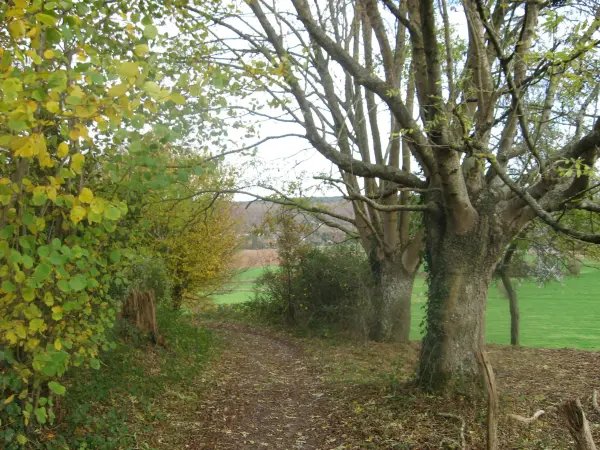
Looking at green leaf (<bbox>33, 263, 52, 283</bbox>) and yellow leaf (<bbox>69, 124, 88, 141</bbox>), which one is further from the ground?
yellow leaf (<bbox>69, 124, 88, 141</bbox>)

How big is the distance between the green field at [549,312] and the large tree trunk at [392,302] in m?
1.06

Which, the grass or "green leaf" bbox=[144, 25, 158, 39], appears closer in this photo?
"green leaf" bbox=[144, 25, 158, 39]

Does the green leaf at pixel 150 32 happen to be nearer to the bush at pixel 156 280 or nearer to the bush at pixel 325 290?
the bush at pixel 156 280

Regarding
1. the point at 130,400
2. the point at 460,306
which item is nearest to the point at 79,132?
the point at 130,400

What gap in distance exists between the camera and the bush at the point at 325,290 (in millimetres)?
13734

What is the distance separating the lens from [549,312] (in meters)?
20.6

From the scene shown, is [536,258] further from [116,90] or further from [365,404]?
[116,90]

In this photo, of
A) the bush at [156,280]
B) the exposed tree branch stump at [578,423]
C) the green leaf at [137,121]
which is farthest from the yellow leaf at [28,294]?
the bush at [156,280]

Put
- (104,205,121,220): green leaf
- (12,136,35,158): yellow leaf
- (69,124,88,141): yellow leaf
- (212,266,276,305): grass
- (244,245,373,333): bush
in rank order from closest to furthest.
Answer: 1. (12,136,35,158): yellow leaf
2. (69,124,88,141): yellow leaf
3. (104,205,121,220): green leaf
4. (244,245,373,333): bush
5. (212,266,276,305): grass

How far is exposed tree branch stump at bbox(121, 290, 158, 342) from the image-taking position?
31.1 ft

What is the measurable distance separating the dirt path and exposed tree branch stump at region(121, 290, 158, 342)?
4.74 feet

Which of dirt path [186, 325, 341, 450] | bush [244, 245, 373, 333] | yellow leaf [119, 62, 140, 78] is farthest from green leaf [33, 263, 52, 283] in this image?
bush [244, 245, 373, 333]

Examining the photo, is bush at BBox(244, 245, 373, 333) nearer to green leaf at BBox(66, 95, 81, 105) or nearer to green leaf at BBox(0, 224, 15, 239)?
green leaf at BBox(0, 224, 15, 239)

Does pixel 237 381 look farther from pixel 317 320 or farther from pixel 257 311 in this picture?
pixel 257 311
